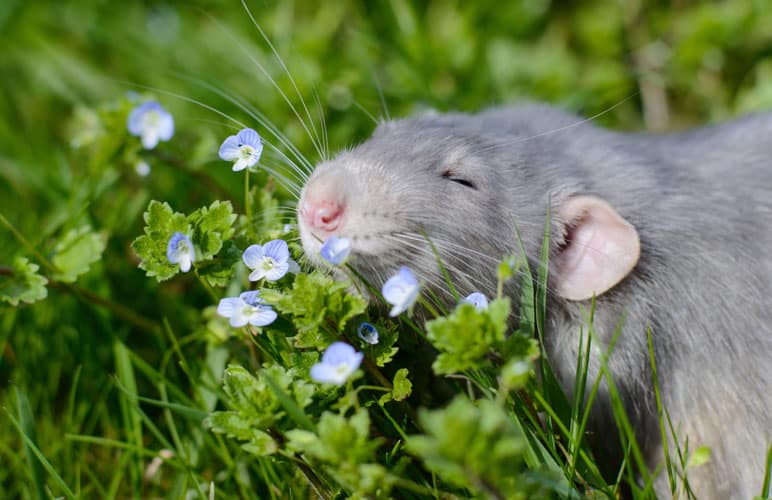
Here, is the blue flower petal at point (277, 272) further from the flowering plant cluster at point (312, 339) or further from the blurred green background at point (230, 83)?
the blurred green background at point (230, 83)

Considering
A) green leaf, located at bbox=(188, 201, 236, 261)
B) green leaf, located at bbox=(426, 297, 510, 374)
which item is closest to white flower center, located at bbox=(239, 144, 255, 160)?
green leaf, located at bbox=(188, 201, 236, 261)

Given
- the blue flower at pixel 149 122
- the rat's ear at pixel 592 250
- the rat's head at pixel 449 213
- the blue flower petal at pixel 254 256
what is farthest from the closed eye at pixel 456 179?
the blue flower at pixel 149 122

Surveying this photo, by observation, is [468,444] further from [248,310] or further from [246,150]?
[246,150]

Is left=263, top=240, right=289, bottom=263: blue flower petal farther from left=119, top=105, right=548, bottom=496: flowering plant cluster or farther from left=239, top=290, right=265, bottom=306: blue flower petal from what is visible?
left=239, top=290, right=265, bottom=306: blue flower petal

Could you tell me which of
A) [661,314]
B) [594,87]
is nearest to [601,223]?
[661,314]

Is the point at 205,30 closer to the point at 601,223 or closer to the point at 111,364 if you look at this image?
the point at 111,364

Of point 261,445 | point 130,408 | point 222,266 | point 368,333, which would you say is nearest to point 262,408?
point 261,445

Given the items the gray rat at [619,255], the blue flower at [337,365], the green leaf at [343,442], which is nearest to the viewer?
the green leaf at [343,442]
